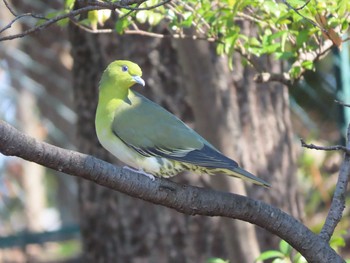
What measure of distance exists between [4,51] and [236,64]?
6594 mm

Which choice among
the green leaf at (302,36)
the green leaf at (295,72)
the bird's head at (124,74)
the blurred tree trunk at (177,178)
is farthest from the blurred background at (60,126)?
the bird's head at (124,74)

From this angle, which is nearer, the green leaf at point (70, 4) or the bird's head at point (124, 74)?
the bird's head at point (124, 74)

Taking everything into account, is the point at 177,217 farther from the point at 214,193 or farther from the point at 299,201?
the point at 214,193

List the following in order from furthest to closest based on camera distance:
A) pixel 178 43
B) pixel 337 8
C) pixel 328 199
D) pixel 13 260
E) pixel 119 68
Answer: pixel 13 260 < pixel 328 199 < pixel 178 43 < pixel 119 68 < pixel 337 8

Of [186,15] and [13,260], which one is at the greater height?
[186,15]

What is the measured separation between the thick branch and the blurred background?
170 centimetres

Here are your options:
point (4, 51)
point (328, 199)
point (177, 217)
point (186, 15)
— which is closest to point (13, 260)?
point (4, 51)

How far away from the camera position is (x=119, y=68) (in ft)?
10.3

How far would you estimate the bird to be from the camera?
9.95 ft

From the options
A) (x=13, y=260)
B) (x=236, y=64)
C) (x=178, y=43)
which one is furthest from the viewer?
(x=13, y=260)

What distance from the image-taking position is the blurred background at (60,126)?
7.00 m

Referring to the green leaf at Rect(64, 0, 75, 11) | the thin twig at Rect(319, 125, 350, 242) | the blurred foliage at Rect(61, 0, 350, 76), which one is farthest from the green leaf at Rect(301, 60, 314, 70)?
the green leaf at Rect(64, 0, 75, 11)

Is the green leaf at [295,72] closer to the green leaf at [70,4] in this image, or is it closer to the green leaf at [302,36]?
the green leaf at [302,36]

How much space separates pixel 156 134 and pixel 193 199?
19.0 inches
